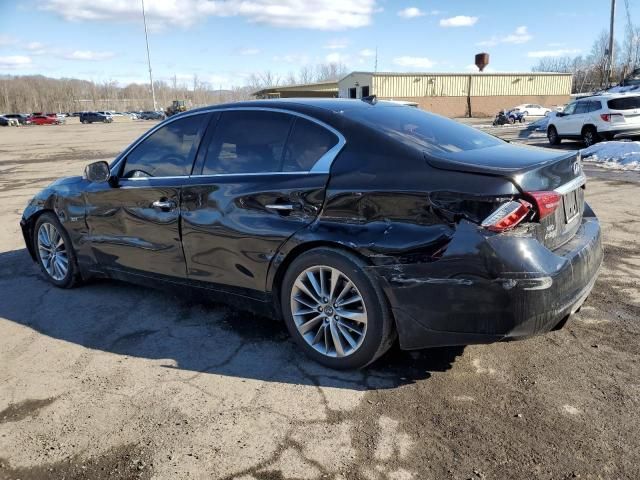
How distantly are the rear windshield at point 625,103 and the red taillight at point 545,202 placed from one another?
651 inches

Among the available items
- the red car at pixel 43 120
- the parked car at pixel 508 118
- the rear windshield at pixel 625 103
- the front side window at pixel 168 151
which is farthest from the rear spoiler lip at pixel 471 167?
the red car at pixel 43 120

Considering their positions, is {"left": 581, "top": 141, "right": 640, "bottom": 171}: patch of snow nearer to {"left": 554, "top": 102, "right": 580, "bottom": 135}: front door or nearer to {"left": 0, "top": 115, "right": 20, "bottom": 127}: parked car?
{"left": 554, "top": 102, "right": 580, "bottom": 135}: front door

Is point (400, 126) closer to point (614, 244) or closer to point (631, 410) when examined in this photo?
point (631, 410)

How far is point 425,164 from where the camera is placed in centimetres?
293

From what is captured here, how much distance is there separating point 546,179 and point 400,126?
99cm

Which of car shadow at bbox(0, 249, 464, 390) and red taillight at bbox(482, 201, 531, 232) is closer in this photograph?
red taillight at bbox(482, 201, 531, 232)

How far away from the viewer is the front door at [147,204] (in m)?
3.98

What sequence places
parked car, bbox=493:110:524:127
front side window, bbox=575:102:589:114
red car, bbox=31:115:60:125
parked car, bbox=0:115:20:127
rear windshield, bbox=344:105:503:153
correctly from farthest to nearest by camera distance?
red car, bbox=31:115:60:125
parked car, bbox=0:115:20:127
parked car, bbox=493:110:524:127
front side window, bbox=575:102:589:114
rear windshield, bbox=344:105:503:153

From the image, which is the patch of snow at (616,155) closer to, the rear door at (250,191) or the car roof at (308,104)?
the car roof at (308,104)

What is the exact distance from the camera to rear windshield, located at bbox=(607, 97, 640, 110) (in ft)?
54.3

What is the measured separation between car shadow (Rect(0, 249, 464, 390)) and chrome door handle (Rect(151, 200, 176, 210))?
0.70 m

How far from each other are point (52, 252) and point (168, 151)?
1961 millimetres

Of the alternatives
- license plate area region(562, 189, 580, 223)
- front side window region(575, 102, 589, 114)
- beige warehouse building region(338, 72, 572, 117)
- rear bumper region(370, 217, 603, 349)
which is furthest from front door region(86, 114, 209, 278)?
beige warehouse building region(338, 72, 572, 117)

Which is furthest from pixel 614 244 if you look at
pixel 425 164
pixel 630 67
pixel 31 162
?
pixel 630 67
